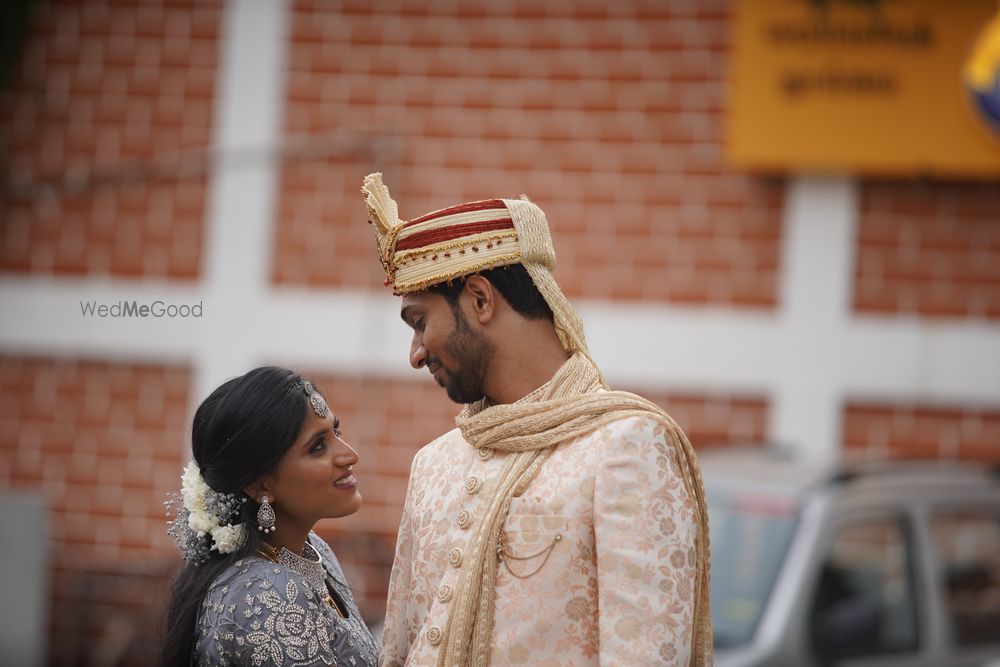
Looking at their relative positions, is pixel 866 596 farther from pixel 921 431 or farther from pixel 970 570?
pixel 921 431

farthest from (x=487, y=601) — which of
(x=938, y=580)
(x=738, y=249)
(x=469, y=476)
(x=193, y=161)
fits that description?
(x=193, y=161)

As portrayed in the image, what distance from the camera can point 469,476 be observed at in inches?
111

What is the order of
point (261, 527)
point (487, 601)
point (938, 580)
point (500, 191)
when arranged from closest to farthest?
point (487, 601) → point (261, 527) → point (938, 580) → point (500, 191)

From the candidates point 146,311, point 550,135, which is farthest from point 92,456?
point 146,311

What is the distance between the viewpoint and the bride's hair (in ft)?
9.58

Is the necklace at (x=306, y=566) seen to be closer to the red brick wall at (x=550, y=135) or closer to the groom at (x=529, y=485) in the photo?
the groom at (x=529, y=485)

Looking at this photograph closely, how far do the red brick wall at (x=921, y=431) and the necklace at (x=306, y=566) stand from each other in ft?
19.0

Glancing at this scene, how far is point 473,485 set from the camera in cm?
277

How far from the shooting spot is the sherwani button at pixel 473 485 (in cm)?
277

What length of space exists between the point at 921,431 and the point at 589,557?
611 centimetres

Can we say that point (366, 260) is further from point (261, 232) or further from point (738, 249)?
point (738, 249)

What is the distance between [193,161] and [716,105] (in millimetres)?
3305

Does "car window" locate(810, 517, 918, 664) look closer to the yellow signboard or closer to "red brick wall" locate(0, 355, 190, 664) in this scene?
the yellow signboard

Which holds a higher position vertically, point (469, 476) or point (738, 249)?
point (738, 249)
